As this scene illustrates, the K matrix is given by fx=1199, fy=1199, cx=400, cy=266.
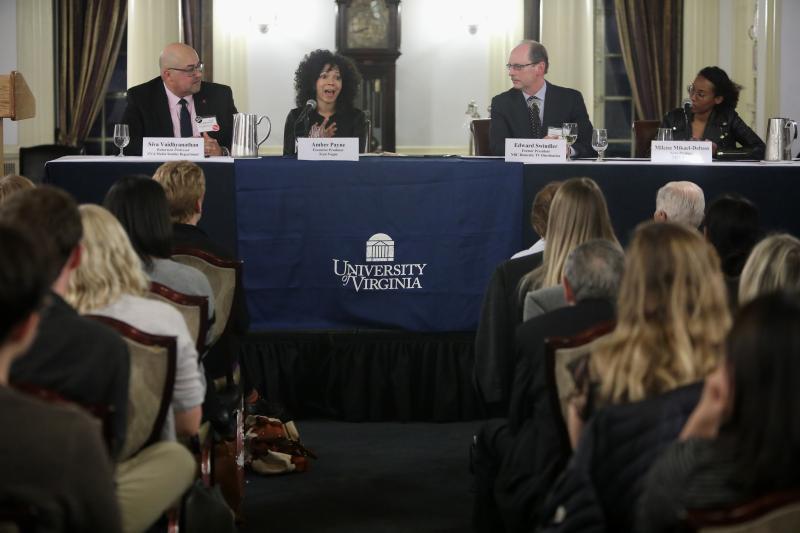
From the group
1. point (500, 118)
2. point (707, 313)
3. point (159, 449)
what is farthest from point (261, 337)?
point (707, 313)

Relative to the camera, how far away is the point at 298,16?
34.3ft

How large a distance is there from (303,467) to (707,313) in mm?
2343

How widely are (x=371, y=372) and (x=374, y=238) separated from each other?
55 cm

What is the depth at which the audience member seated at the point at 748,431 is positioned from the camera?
58.6 inches

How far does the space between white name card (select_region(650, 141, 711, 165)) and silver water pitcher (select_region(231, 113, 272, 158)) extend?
1.63 m

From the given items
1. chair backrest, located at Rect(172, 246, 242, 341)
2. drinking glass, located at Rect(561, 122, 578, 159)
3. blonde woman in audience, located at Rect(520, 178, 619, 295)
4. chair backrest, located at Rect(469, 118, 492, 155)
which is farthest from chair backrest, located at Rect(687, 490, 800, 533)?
chair backrest, located at Rect(469, 118, 492, 155)

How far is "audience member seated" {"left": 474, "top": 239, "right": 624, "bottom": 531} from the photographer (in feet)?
8.34

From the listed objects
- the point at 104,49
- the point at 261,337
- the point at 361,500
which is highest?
the point at 104,49

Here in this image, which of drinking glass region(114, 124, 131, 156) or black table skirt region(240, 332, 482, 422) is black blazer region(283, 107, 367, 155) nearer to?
drinking glass region(114, 124, 131, 156)

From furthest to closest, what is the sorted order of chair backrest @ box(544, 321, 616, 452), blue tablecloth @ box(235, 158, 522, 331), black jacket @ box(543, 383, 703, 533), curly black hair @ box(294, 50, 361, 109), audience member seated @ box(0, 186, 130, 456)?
1. curly black hair @ box(294, 50, 361, 109)
2. blue tablecloth @ box(235, 158, 522, 331)
3. chair backrest @ box(544, 321, 616, 452)
4. audience member seated @ box(0, 186, 130, 456)
5. black jacket @ box(543, 383, 703, 533)

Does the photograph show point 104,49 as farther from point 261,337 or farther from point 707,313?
point 707,313

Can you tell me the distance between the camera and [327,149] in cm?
483

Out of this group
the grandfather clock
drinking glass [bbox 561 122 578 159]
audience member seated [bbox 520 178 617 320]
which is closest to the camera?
audience member seated [bbox 520 178 617 320]

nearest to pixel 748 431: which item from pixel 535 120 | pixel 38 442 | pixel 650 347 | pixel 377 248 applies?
pixel 650 347
